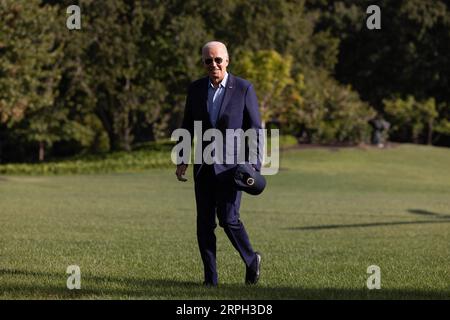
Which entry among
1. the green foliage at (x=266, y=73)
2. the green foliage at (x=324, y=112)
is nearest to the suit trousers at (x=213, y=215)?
the green foliage at (x=266, y=73)

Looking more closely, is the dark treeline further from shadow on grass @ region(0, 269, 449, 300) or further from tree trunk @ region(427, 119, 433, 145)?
shadow on grass @ region(0, 269, 449, 300)

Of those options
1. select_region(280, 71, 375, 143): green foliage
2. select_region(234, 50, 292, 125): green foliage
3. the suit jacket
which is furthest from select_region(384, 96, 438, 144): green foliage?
the suit jacket

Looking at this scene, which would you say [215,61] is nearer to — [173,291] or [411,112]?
[173,291]

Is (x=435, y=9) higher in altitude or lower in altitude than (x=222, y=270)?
higher

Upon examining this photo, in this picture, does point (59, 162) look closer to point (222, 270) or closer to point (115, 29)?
point (115, 29)

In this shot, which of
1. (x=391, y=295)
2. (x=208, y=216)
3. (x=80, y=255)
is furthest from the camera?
(x=80, y=255)

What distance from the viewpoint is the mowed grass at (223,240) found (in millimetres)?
8680

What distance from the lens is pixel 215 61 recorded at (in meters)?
8.43

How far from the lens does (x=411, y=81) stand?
6144 centimetres

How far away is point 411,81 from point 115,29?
21.6m

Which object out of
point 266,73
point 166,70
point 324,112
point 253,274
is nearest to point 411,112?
point 324,112

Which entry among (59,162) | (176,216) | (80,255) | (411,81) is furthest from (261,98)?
(80,255)

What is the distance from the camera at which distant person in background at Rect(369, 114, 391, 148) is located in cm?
5412
